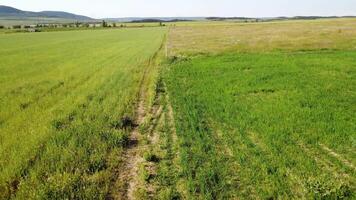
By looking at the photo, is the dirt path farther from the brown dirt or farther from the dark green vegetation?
the brown dirt

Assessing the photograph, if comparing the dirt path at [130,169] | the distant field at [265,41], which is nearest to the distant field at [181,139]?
the dirt path at [130,169]

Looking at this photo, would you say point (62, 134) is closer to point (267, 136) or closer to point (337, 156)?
point (267, 136)

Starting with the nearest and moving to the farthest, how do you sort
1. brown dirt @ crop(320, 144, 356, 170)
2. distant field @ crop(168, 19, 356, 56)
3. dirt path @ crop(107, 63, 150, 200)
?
dirt path @ crop(107, 63, 150, 200) < brown dirt @ crop(320, 144, 356, 170) < distant field @ crop(168, 19, 356, 56)

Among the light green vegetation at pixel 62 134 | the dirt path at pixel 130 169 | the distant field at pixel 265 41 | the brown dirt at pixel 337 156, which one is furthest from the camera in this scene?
the distant field at pixel 265 41

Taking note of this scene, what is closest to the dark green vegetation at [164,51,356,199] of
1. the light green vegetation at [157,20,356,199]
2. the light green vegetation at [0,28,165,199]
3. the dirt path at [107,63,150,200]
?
the light green vegetation at [157,20,356,199]

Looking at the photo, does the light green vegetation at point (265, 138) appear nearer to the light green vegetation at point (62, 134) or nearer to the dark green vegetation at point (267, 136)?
the dark green vegetation at point (267, 136)

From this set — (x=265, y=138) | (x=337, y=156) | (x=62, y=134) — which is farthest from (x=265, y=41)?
(x=62, y=134)

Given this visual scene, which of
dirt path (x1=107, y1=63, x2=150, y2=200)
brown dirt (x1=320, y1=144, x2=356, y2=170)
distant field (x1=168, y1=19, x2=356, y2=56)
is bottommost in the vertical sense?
dirt path (x1=107, y1=63, x2=150, y2=200)

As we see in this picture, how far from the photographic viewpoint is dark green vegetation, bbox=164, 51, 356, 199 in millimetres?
6684

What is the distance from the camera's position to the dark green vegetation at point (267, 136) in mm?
6684

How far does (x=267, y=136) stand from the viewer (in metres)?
9.16

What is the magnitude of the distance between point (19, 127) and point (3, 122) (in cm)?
94

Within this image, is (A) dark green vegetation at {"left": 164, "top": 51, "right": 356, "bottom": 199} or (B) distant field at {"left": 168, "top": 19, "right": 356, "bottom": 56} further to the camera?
(B) distant field at {"left": 168, "top": 19, "right": 356, "bottom": 56}

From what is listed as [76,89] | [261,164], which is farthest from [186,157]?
[76,89]
